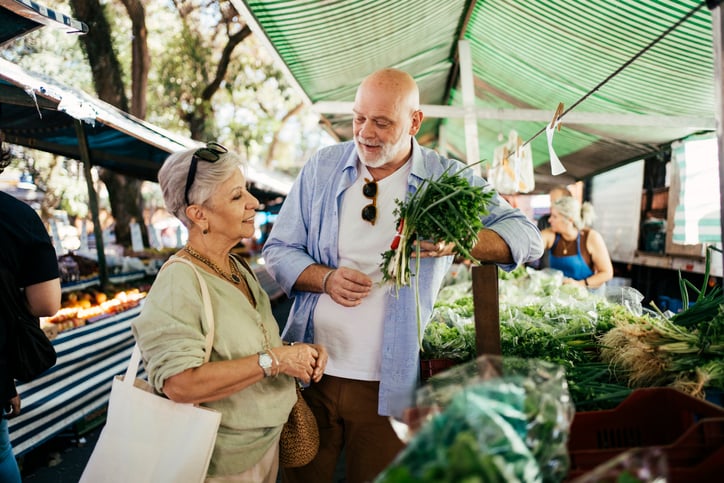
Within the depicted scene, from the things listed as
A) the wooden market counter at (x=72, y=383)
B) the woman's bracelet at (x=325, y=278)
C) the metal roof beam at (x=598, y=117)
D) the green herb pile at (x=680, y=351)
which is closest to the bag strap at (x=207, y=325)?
the woman's bracelet at (x=325, y=278)

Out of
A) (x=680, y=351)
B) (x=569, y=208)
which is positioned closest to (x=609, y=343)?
(x=680, y=351)

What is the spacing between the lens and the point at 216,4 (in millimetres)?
15062

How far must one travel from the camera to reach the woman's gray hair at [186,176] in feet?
6.66

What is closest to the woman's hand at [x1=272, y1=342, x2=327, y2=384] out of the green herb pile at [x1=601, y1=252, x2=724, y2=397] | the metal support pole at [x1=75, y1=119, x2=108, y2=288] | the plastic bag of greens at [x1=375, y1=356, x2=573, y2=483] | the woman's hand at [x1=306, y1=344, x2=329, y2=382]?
the woman's hand at [x1=306, y1=344, x2=329, y2=382]

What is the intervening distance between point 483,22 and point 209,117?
10143mm

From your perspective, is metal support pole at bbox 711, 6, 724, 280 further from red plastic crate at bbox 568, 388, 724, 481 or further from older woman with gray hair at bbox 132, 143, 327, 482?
older woman with gray hair at bbox 132, 143, 327, 482

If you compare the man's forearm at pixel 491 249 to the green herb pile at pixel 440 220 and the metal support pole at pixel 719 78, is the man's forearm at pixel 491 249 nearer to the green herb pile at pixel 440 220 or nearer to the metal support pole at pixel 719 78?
the green herb pile at pixel 440 220

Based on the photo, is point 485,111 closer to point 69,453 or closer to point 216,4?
point 69,453

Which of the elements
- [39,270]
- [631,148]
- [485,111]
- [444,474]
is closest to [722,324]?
[444,474]

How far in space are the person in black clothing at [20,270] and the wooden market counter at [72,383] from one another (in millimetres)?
1532

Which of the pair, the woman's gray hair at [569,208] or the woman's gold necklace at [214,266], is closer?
the woman's gold necklace at [214,266]

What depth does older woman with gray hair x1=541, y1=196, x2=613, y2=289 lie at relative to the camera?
5.82 metres

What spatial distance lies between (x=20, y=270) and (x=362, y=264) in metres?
1.69

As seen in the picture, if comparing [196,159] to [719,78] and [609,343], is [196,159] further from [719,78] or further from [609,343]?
[609,343]
